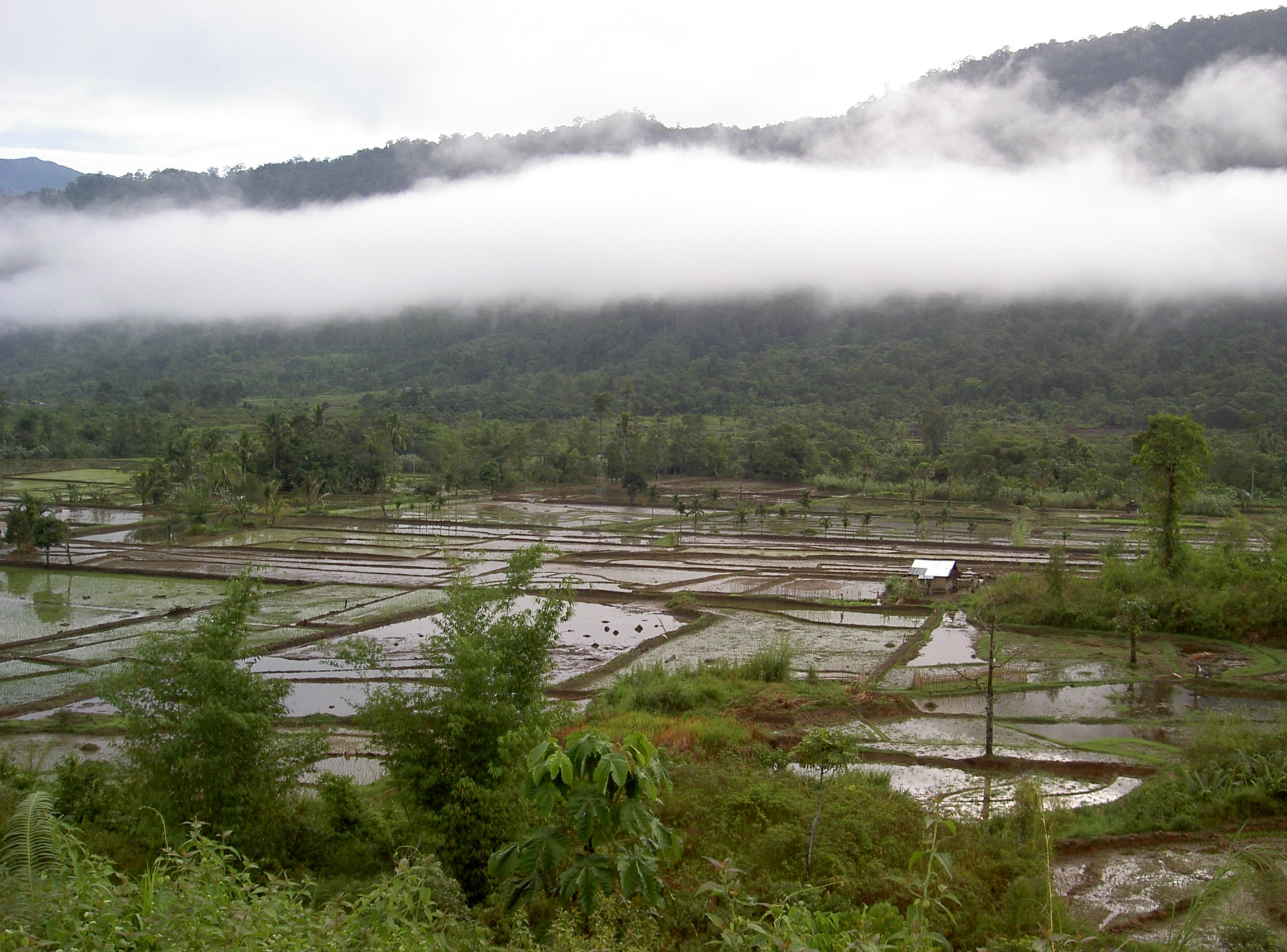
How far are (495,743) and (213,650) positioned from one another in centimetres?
344

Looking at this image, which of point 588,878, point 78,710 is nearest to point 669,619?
point 78,710

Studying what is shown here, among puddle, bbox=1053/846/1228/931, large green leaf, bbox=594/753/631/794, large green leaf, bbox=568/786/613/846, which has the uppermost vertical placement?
large green leaf, bbox=594/753/631/794

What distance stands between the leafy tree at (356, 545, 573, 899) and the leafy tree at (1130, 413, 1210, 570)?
2282 centimetres

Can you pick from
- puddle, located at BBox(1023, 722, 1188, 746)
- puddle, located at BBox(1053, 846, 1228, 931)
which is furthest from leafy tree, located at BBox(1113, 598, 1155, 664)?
puddle, located at BBox(1053, 846, 1228, 931)

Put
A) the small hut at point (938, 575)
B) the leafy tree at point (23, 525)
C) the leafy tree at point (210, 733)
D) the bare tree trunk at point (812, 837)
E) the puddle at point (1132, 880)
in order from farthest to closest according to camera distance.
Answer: the leafy tree at point (23, 525) → the small hut at point (938, 575) → the puddle at point (1132, 880) → the leafy tree at point (210, 733) → the bare tree trunk at point (812, 837)

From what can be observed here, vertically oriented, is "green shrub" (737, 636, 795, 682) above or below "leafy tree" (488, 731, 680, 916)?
below

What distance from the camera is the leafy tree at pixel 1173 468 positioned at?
83.8 feet

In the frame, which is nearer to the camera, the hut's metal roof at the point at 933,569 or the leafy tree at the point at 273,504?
the hut's metal roof at the point at 933,569

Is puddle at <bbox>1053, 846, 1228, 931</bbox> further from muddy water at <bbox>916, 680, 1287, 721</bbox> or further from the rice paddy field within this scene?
muddy water at <bbox>916, 680, 1287, 721</bbox>

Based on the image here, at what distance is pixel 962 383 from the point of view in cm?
10394

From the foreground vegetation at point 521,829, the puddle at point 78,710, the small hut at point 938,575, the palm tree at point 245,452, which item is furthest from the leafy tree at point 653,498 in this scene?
the foreground vegetation at point 521,829

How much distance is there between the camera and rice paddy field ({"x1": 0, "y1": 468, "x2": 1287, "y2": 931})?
15773 mm

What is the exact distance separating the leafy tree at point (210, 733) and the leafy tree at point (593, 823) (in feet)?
16.9

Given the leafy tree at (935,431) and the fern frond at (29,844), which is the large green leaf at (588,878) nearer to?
the fern frond at (29,844)
